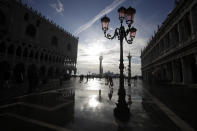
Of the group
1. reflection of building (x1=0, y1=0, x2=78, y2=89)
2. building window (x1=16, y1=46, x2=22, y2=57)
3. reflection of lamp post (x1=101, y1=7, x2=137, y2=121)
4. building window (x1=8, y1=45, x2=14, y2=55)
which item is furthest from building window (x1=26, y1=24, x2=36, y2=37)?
reflection of lamp post (x1=101, y1=7, x2=137, y2=121)

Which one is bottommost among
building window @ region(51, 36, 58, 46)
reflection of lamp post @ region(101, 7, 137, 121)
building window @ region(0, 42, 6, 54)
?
reflection of lamp post @ region(101, 7, 137, 121)

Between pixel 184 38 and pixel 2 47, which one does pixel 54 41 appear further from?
pixel 184 38

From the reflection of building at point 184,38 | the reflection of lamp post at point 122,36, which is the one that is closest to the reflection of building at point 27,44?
the reflection of lamp post at point 122,36

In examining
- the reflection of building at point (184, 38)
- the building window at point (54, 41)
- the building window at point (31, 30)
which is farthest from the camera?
the building window at point (54, 41)

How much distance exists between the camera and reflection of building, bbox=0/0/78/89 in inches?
928

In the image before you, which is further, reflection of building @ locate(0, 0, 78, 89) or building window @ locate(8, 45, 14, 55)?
building window @ locate(8, 45, 14, 55)

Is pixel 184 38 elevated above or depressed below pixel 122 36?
above

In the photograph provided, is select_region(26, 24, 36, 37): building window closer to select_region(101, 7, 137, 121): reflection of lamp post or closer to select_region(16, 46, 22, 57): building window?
select_region(16, 46, 22, 57): building window

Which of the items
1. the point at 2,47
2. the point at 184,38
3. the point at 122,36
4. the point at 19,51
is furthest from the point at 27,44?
the point at 184,38

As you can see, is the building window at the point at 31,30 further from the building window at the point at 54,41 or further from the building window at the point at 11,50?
the building window at the point at 54,41

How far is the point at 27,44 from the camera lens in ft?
93.9

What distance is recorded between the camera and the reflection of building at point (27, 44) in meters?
23.6

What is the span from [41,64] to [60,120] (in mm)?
32545

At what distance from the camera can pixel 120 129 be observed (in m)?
3.47
